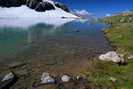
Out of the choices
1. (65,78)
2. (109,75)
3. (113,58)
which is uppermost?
(113,58)

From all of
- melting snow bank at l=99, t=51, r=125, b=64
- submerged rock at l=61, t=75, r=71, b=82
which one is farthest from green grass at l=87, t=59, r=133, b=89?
submerged rock at l=61, t=75, r=71, b=82

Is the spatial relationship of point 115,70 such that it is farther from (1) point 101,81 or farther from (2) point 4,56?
(2) point 4,56

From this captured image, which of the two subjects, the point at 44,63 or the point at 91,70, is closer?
the point at 91,70

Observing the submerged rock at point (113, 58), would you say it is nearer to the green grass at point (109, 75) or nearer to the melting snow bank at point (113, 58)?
the melting snow bank at point (113, 58)

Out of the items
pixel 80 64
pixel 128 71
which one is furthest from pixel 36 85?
pixel 128 71

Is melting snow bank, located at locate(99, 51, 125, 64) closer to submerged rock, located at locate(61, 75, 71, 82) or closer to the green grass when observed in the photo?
the green grass

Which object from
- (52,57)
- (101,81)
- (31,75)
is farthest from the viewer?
(52,57)

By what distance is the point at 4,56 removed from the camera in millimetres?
32625

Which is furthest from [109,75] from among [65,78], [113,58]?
[113,58]

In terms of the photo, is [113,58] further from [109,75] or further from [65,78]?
[65,78]

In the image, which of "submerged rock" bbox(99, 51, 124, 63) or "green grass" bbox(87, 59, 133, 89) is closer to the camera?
"green grass" bbox(87, 59, 133, 89)

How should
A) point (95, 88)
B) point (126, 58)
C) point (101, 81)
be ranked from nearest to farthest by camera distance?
point (95, 88) < point (101, 81) < point (126, 58)

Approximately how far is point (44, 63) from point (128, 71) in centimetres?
1440

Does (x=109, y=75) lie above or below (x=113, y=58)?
below
